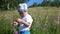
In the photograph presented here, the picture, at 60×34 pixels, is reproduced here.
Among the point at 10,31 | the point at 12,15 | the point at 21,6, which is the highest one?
the point at 21,6

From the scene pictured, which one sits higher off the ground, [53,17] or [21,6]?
[21,6]

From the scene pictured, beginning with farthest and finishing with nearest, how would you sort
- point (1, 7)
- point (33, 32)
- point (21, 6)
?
point (1, 7), point (33, 32), point (21, 6)

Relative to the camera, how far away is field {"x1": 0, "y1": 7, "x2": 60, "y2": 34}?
3180mm

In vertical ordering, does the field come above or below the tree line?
below

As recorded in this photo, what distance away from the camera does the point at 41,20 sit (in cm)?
323

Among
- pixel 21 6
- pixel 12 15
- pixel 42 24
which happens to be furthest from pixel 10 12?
pixel 21 6

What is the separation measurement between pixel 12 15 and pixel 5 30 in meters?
0.24

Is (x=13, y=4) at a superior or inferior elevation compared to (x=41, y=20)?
superior

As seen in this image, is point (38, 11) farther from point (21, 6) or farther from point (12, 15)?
point (21, 6)

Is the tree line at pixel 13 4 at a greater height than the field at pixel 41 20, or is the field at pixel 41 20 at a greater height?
the tree line at pixel 13 4

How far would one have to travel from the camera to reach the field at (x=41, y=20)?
318 cm

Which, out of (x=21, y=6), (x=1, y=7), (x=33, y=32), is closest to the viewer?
(x=21, y=6)

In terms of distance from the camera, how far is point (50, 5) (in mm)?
3277

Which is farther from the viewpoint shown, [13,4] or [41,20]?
[13,4]
